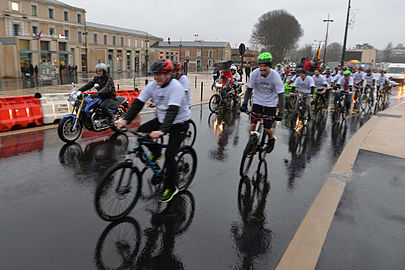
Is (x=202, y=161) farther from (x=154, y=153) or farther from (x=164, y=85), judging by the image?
(x=164, y=85)

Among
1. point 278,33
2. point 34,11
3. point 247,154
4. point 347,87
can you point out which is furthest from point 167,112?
point 278,33

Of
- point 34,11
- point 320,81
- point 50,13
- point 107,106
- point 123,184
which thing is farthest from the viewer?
point 50,13

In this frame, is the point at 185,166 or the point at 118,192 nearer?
the point at 118,192

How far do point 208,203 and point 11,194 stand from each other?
9.81 feet

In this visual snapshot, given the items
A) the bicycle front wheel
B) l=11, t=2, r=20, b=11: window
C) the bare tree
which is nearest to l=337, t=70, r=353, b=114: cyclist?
the bicycle front wheel

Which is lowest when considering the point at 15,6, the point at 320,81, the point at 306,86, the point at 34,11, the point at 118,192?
the point at 118,192

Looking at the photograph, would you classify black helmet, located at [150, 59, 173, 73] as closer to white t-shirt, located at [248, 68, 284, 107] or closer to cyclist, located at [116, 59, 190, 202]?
cyclist, located at [116, 59, 190, 202]

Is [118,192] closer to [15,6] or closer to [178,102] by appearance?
[178,102]

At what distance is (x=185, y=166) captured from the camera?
5.17 metres

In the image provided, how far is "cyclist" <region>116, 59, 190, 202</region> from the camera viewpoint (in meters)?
4.11

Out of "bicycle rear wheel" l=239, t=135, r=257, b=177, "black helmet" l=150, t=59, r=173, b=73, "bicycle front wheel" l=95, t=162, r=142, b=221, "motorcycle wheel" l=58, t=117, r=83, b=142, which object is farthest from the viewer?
"motorcycle wheel" l=58, t=117, r=83, b=142

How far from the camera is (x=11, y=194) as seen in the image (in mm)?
4781

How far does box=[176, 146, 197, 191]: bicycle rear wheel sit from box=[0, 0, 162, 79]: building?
1114 inches

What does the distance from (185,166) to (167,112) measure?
4.41 feet
